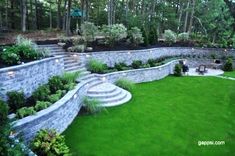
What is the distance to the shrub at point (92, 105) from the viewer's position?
33.7ft

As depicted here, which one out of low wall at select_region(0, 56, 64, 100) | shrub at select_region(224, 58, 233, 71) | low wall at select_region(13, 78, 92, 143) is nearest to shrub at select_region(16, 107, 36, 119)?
low wall at select_region(13, 78, 92, 143)

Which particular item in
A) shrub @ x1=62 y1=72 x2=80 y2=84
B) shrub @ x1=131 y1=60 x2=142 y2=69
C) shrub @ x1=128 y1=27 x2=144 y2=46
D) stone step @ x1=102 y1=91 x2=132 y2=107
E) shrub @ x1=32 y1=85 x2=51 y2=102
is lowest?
stone step @ x1=102 y1=91 x2=132 y2=107

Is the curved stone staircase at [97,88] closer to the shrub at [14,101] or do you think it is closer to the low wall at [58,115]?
the low wall at [58,115]

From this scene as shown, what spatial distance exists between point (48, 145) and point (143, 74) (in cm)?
1057

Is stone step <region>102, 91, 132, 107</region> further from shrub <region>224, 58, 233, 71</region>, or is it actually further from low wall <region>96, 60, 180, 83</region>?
shrub <region>224, 58, 233, 71</region>

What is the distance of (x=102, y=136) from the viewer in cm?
824

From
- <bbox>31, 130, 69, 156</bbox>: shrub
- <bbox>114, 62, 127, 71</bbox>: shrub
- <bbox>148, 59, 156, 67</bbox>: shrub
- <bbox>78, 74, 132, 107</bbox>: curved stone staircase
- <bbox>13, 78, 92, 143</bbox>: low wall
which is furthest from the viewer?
<bbox>148, 59, 156, 67</bbox>: shrub

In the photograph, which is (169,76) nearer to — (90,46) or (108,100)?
(90,46)

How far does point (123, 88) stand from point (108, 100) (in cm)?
282

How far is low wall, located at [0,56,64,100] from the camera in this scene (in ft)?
25.9

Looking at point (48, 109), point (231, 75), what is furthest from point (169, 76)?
point (48, 109)

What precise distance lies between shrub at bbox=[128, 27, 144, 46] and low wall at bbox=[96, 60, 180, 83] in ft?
8.44

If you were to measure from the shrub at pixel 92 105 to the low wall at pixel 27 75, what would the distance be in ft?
5.88

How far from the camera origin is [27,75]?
888cm
